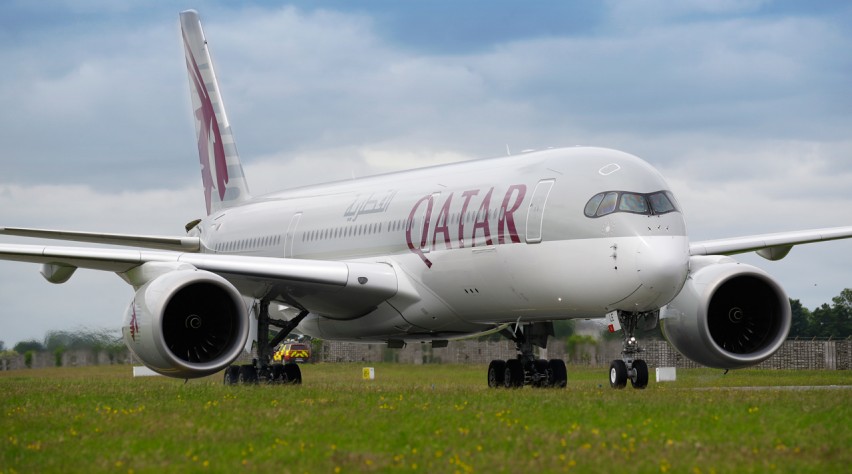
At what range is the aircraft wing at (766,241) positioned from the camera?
2442 centimetres

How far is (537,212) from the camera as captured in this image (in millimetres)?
20391

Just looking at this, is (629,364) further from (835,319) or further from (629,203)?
(835,319)

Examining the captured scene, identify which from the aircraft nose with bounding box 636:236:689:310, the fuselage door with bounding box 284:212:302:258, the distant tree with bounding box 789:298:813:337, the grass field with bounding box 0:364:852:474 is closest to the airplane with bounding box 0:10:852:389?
the aircraft nose with bounding box 636:236:689:310

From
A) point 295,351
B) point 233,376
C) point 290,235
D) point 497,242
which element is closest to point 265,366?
point 233,376

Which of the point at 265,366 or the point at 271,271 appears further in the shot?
the point at 265,366

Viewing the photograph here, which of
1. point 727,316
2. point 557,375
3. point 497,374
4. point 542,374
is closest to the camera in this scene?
point 727,316

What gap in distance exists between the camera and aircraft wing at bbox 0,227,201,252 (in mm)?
24672

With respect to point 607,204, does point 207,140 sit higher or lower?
higher

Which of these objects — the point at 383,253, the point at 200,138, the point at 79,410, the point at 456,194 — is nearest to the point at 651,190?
the point at 456,194

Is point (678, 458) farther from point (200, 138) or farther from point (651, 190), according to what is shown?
point (200, 138)

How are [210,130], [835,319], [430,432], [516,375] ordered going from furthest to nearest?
[835,319]
[210,130]
[516,375]
[430,432]

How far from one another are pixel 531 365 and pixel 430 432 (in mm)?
10487

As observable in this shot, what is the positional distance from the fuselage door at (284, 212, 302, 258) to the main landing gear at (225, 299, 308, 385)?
8.44ft

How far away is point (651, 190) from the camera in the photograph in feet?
64.6
